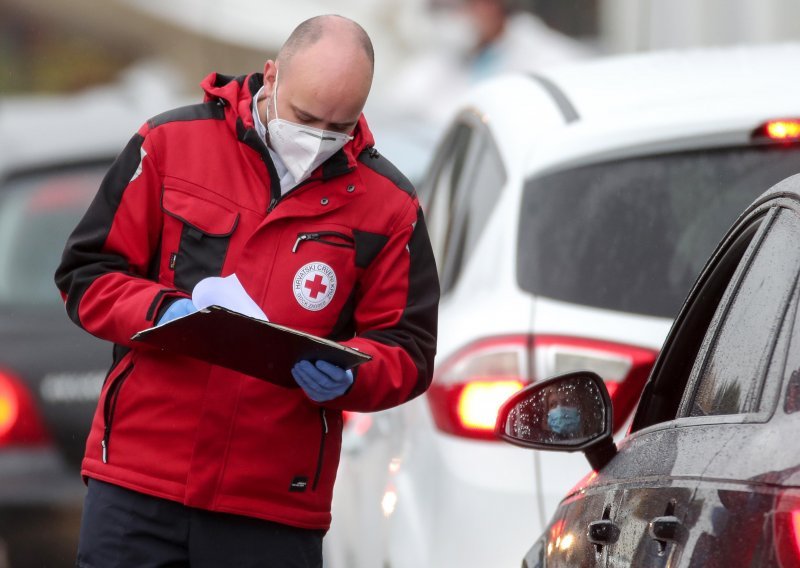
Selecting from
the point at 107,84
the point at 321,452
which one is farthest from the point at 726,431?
the point at 107,84

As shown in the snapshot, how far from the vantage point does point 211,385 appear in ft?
11.8

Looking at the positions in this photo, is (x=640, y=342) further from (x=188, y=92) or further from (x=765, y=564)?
(x=188, y=92)

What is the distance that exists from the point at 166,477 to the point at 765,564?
161 centimetres

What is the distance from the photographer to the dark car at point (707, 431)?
94.1 inches

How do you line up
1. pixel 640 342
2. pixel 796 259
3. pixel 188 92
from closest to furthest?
pixel 796 259 < pixel 640 342 < pixel 188 92

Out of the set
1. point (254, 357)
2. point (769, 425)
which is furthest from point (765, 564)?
point (254, 357)

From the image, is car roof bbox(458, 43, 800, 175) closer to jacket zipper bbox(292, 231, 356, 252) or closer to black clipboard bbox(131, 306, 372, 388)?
jacket zipper bbox(292, 231, 356, 252)

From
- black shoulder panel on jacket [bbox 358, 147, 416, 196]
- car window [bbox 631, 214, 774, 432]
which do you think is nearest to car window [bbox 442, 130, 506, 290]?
black shoulder panel on jacket [bbox 358, 147, 416, 196]

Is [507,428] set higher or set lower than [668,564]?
higher

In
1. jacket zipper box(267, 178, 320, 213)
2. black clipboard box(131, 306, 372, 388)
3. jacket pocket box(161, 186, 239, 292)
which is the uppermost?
jacket zipper box(267, 178, 320, 213)

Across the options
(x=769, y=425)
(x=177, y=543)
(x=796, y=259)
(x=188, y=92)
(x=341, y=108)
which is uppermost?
(x=188, y=92)

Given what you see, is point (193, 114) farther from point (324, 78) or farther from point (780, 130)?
point (780, 130)

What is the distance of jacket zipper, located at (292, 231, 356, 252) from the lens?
3.61m

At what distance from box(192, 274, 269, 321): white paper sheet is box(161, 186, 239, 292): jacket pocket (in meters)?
0.16
